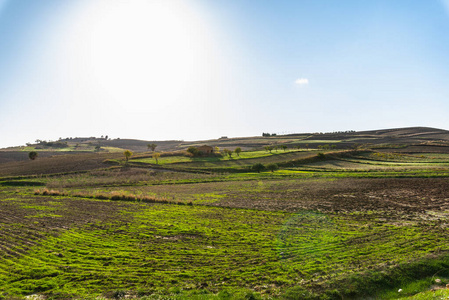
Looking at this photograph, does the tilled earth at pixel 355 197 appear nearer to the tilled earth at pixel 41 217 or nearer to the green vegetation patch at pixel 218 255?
the green vegetation patch at pixel 218 255

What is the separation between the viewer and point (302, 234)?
19.4 metres

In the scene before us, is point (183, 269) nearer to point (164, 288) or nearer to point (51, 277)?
point (164, 288)

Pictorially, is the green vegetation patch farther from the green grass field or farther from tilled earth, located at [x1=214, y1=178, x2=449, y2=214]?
tilled earth, located at [x1=214, y1=178, x2=449, y2=214]

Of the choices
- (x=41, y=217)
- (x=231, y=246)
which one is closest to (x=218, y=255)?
(x=231, y=246)

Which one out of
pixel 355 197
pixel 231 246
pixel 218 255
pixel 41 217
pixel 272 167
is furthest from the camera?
pixel 272 167

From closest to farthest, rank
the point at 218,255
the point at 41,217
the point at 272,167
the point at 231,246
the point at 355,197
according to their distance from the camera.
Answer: the point at 218,255 → the point at 231,246 → the point at 41,217 → the point at 355,197 → the point at 272,167

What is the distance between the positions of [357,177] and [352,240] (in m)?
38.1

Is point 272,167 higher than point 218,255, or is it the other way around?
point 218,255

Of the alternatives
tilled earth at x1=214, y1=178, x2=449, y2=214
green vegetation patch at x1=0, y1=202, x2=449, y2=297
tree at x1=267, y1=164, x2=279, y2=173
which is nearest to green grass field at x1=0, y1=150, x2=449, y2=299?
green vegetation patch at x1=0, y1=202, x2=449, y2=297

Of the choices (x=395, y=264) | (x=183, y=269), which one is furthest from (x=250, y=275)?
(x=395, y=264)

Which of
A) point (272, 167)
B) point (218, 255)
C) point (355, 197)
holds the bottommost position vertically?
point (355, 197)

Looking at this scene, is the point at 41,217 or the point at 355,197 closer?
the point at 41,217

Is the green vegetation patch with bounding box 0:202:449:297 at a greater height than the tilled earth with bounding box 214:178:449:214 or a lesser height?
greater

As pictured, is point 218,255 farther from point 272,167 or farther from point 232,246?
point 272,167
